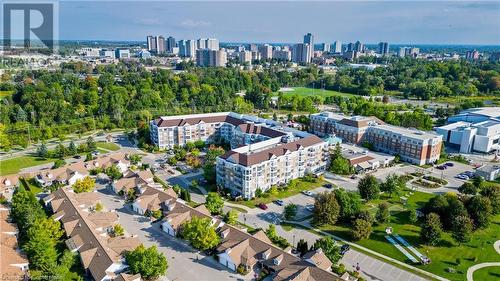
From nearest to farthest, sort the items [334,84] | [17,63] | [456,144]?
[456,144] → [334,84] → [17,63]

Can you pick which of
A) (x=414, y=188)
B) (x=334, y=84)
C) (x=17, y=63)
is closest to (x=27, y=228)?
(x=414, y=188)

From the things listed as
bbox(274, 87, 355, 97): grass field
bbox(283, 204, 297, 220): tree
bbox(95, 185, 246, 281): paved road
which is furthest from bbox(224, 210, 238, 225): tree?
bbox(274, 87, 355, 97): grass field

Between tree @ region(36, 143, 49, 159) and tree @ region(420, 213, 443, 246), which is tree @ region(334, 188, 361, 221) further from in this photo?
tree @ region(36, 143, 49, 159)

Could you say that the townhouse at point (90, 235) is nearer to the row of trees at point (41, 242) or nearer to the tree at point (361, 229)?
the row of trees at point (41, 242)

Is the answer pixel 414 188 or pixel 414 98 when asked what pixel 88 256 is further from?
pixel 414 98

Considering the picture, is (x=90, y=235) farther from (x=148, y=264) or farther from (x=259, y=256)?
(x=259, y=256)

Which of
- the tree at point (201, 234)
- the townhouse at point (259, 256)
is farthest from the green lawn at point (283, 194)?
the tree at point (201, 234)
